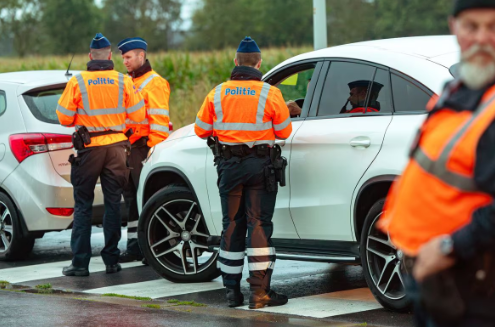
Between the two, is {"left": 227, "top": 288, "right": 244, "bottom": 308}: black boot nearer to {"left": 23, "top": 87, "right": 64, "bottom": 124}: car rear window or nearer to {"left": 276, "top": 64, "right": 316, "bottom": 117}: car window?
{"left": 276, "top": 64, "right": 316, "bottom": 117}: car window

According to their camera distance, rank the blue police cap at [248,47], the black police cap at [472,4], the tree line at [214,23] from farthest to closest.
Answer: the tree line at [214,23], the blue police cap at [248,47], the black police cap at [472,4]

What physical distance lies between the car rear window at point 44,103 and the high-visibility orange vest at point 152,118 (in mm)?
769

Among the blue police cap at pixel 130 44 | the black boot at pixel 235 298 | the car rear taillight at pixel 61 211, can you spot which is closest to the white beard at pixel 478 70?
the black boot at pixel 235 298

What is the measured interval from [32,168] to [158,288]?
1.93 meters

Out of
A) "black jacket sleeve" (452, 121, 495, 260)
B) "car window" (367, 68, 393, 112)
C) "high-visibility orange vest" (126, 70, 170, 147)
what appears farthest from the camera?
"high-visibility orange vest" (126, 70, 170, 147)

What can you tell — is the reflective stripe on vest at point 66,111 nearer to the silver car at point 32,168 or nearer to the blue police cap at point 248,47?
the silver car at point 32,168

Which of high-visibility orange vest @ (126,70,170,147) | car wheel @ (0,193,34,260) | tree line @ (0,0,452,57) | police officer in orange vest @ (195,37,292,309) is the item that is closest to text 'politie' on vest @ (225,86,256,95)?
police officer in orange vest @ (195,37,292,309)

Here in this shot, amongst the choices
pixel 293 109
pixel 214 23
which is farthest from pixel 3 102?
pixel 214 23

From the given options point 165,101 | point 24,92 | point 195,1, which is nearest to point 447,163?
point 165,101

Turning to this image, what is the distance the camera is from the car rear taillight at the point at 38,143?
8.50m

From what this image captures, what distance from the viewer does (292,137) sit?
6.43 meters

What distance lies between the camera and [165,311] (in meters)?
6.31

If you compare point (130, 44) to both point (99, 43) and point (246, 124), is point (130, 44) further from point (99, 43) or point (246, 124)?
point (246, 124)

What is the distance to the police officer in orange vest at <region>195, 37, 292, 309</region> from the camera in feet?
20.8
